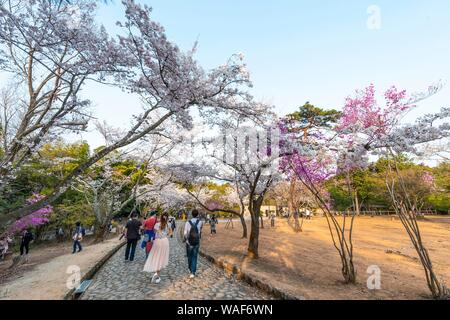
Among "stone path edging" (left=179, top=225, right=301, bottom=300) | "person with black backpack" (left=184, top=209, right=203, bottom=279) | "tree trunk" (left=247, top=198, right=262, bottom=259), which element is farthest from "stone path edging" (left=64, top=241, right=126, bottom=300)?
"tree trunk" (left=247, top=198, right=262, bottom=259)

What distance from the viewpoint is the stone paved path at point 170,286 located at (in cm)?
545

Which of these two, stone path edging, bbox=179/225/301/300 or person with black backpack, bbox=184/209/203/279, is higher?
person with black backpack, bbox=184/209/203/279

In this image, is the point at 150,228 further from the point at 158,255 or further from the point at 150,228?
the point at 158,255

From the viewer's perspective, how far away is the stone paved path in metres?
5.45

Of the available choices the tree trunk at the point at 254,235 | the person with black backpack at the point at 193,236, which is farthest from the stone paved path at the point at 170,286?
the tree trunk at the point at 254,235

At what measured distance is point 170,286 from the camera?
616 centimetres

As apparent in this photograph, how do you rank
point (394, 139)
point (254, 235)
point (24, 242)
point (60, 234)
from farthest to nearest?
point (60, 234), point (24, 242), point (254, 235), point (394, 139)

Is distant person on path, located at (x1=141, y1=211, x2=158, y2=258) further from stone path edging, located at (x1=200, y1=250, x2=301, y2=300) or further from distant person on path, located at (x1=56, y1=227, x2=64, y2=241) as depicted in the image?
distant person on path, located at (x1=56, y1=227, x2=64, y2=241)

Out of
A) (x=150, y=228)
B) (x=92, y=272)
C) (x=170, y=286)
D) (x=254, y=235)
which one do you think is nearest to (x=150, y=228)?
(x=150, y=228)

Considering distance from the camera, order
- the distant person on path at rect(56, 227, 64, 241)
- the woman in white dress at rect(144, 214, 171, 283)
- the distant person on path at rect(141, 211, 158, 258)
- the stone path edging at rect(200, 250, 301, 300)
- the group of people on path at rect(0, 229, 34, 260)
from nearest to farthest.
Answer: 1. the stone path edging at rect(200, 250, 301, 300)
2. the woman in white dress at rect(144, 214, 171, 283)
3. the distant person on path at rect(141, 211, 158, 258)
4. the group of people on path at rect(0, 229, 34, 260)
5. the distant person on path at rect(56, 227, 64, 241)

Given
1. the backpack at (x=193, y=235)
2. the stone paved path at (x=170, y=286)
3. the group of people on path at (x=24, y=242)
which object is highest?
A: the backpack at (x=193, y=235)

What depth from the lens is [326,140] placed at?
23.8ft

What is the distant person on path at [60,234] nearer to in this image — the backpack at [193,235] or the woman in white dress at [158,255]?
the woman in white dress at [158,255]
